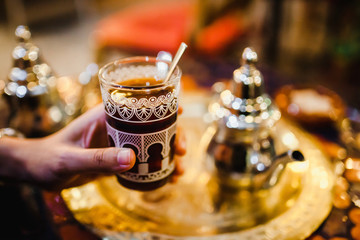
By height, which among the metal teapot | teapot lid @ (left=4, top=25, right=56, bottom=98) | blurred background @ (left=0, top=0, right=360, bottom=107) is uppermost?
teapot lid @ (left=4, top=25, right=56, bottom=98)

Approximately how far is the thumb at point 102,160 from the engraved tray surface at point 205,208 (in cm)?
14

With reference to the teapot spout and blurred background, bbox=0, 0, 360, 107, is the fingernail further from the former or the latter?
blurred background, bbox=0, 0, 360, 107

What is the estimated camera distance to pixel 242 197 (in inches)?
33.0

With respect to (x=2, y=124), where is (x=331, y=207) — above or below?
below

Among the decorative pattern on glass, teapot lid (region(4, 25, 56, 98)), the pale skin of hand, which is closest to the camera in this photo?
the decorative pattern on glass

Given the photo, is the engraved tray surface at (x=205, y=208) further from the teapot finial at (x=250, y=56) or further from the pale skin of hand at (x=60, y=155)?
the teapot finial at (x=250, y=56)

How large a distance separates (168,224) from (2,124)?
2.32 feet

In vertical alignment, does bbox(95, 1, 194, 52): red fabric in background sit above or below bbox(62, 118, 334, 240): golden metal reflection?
above

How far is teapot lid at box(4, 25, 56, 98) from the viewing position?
989 mm

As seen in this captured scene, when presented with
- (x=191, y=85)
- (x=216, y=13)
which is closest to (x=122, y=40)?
(x=216, y=13)

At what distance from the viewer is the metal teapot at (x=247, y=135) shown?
0.82 meters

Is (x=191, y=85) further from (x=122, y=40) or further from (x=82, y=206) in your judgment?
(x=122, y=40)

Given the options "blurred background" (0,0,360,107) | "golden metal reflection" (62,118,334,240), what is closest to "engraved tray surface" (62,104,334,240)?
"golden metal reflection" (62,118,334,240)

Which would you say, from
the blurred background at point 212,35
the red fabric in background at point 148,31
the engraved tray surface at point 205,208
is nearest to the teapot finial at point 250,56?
the engraved tray surface at point 205,208
